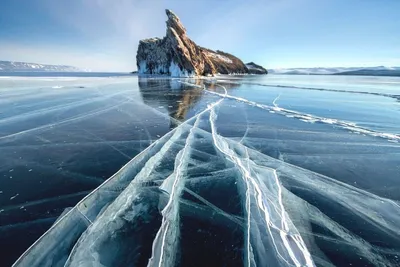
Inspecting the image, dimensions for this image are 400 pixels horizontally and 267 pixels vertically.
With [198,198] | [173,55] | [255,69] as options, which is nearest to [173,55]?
[173,55]

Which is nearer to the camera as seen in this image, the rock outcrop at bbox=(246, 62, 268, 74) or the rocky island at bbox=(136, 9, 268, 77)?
the rocky island at bbox=(136, 9, 268, 77)

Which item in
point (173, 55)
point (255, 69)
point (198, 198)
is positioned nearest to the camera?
point (198, 198)

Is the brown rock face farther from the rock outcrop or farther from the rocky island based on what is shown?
the rock outcrop

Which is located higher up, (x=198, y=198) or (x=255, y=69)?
(x=255, y=69)

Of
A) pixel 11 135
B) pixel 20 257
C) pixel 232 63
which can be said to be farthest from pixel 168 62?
pixel 20 257

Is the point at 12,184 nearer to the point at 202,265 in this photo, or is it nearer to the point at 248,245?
the point at 202,265

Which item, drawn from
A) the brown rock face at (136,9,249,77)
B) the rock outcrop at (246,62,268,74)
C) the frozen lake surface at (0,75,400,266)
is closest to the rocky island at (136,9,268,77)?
the brown rock face at (136,9,249,77)

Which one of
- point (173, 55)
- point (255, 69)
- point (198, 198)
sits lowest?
point (198, 198)

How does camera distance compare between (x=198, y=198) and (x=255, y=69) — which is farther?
(x=255, y=69)

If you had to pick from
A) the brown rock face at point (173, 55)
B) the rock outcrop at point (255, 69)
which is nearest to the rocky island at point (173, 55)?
the brown rock face at point (173, 55)

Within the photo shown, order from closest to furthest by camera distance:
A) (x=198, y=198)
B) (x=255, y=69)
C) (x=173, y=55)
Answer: (x=198, y=198), (x=173, y=55), (x=255, y=69)

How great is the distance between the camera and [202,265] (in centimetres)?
213

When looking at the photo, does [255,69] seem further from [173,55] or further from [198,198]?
[198,198]

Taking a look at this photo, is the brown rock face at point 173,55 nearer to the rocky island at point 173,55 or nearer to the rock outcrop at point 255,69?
the rocky island at point 173,55
